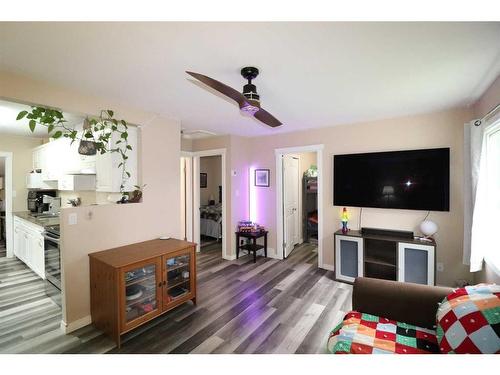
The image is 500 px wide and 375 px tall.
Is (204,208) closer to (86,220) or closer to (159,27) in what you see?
(86,220)

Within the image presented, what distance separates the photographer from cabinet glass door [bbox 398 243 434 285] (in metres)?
2.65

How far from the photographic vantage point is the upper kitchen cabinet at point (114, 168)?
2.50 metres

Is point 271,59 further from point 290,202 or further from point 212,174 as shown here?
point 212,174

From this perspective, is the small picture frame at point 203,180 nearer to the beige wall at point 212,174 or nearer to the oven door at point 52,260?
the beige wall at point 212,174

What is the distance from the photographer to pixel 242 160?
4.29m

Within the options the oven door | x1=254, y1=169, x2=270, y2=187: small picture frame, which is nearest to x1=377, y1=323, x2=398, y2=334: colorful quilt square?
x1=254, y1=169, x2=270, y2=187: small picture frame

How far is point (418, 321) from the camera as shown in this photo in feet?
5.04

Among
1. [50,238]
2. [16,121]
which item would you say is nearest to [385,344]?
[50,238]

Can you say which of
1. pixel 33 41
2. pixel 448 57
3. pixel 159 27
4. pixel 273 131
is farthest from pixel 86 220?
pixel 448 57

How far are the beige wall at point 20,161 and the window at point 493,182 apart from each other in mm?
6873

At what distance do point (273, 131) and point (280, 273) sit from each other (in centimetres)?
235

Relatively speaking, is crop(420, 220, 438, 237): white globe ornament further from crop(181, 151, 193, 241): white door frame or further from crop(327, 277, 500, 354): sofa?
crop(181, 151, 193, 241): white door frame

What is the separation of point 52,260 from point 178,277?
5.25 ft

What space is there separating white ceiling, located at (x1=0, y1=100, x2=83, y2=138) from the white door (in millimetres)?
3231
